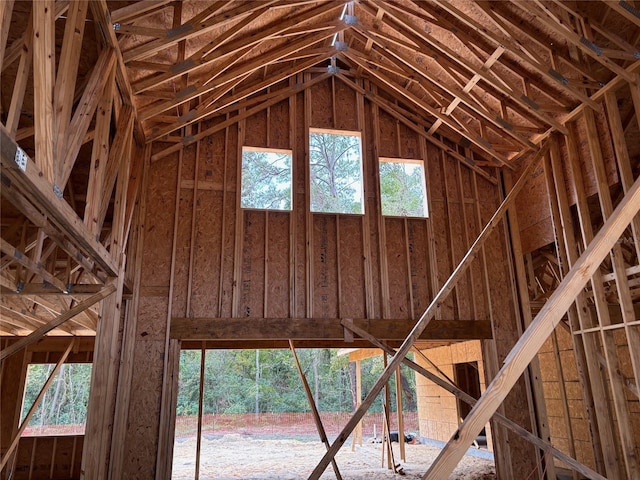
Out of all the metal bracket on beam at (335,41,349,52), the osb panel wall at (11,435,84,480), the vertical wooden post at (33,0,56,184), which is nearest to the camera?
the vertical wooden post at (33,0,56,184)

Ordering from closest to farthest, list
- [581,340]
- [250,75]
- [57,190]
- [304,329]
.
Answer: [57,190] → [581,340] → [304,329] → [250,75]

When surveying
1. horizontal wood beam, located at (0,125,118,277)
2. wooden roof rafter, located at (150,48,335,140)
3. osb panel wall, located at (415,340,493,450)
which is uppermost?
wooden roof rafter, located at (150,48,335,140)

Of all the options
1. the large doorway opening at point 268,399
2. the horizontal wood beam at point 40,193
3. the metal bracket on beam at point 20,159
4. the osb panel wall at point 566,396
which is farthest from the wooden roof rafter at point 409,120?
the large doorway opening at point 268,399

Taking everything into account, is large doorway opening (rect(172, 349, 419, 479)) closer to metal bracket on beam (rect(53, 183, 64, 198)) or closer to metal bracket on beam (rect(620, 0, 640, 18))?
metal bracket on beam (rect(53, 183, 64, 198))

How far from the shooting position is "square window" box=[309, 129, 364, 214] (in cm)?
2200

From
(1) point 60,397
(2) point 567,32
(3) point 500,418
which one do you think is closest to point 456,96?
(2) point 567,32

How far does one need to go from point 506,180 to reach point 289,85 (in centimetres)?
501


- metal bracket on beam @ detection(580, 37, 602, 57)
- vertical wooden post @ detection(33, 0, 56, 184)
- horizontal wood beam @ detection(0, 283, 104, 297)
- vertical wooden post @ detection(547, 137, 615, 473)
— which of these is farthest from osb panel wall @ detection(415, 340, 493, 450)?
vertical wooden post @ detection(33, 0, 56, 184)

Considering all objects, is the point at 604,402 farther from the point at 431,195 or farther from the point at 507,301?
the point at 431,195

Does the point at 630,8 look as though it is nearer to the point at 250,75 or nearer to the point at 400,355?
the point at 400,355

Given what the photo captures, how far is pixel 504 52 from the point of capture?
7.87 metres

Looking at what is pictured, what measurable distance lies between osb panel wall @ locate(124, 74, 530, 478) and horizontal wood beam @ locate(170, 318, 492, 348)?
16 centimetres

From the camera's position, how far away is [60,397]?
2889 centimetres

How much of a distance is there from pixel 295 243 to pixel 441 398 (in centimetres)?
909
